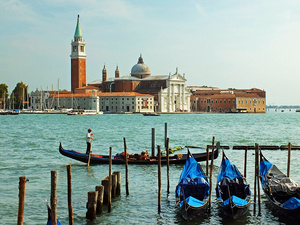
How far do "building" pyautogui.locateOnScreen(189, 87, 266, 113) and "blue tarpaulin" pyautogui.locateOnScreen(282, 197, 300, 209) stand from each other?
7752cm

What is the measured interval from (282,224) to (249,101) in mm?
82068

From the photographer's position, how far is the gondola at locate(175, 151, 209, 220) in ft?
24.9

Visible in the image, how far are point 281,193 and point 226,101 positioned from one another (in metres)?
78.4

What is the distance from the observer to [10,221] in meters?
7.60

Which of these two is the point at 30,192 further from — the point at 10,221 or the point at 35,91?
the point at 35,91

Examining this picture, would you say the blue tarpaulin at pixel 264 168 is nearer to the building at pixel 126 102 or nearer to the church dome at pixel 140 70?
the building at pixel 126 102

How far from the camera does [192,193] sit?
798cm

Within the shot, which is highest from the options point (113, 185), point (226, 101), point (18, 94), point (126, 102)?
point (18, 94)

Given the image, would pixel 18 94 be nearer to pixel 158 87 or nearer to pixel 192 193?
pixel 158 87

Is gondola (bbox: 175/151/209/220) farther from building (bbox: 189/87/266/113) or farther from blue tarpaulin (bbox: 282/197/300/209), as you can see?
building (bbox: 189/87/266/113)

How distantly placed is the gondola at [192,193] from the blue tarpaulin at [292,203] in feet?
4.05

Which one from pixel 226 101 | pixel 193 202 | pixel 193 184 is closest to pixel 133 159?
pixel 193 184

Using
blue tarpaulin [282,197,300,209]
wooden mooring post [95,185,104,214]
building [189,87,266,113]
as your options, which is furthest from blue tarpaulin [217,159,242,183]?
building [189,87,266,113]

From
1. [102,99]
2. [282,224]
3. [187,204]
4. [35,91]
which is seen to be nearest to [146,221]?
[187,204]
